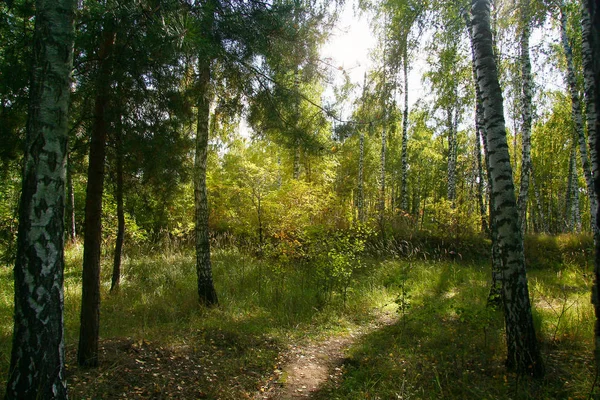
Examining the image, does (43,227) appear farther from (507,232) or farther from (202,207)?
(507,232)

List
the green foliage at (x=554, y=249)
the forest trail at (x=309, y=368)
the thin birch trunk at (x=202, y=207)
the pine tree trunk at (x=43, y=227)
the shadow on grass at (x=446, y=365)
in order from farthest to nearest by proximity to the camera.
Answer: the green foliage at (x=554, y=249) → the thin birch trunk at (x=202, y=207) → the forest trail at (x=309, y=368) → the shadow on grass at (x=446, y=365) → the pine tree trunk at (x=43, y=227)

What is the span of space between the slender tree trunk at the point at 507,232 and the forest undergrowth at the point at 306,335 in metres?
0.26

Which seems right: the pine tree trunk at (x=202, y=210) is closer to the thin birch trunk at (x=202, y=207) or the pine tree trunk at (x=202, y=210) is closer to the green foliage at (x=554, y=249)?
the thin birch trunk at (x=202, y=207)

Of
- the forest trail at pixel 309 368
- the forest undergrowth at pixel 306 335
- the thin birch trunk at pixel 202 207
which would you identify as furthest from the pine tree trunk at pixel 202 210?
the forest trail at pixel 309 368

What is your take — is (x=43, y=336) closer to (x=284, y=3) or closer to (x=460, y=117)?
(x=284, y=3)

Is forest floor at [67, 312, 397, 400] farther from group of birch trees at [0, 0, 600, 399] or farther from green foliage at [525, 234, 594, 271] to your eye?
green foliage at [525, 234, 594, 271]

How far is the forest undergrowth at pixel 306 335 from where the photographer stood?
3.34 m

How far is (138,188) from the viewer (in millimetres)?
5266

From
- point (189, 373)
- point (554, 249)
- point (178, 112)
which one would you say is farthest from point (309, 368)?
point (554, 249)

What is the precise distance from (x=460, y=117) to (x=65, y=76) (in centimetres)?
1657

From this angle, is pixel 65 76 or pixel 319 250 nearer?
pixel 65 76

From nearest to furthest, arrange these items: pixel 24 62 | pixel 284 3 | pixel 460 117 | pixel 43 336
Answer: pixel 43 336, pixel 24 62, pixel 284 3, pixel 460 117

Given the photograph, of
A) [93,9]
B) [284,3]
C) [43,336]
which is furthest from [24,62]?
[284,3]

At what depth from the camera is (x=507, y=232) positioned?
3.43 meters
